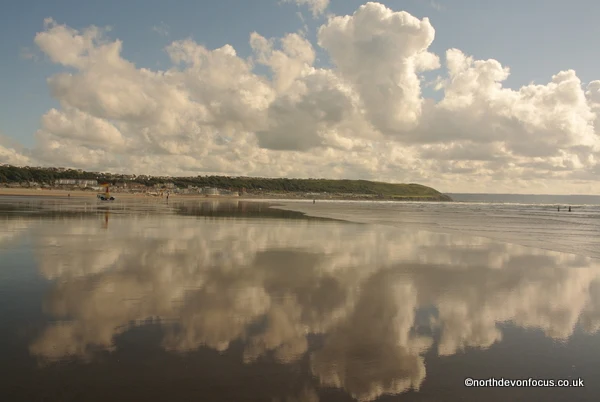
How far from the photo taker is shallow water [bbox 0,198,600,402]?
23.8ft

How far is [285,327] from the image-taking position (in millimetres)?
10180

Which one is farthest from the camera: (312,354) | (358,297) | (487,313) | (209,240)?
(209,240)

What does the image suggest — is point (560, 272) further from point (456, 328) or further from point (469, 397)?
point (469, 397)

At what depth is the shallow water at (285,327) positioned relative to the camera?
725cm

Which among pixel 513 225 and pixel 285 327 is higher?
pixel 285 327

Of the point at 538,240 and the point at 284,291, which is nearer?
the point at 284,291

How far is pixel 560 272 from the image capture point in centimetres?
1848

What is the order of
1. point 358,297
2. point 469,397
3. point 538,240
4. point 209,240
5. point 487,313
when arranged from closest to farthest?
point 469,397
point 487,313
point 358,297
point 209,240
point 538,240

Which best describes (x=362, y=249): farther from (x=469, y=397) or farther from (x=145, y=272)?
(x=469, y=397)

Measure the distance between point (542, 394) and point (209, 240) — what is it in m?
21.0

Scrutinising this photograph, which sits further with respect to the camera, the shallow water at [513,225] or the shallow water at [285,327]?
the shallow water at [513,225]

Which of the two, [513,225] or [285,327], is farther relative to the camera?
[513,225]

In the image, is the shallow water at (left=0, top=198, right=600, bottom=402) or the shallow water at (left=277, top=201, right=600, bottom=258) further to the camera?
the shallow water at (left=277, top=201, right=600, bottom=258)

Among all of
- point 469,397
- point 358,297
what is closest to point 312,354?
point 469,397
